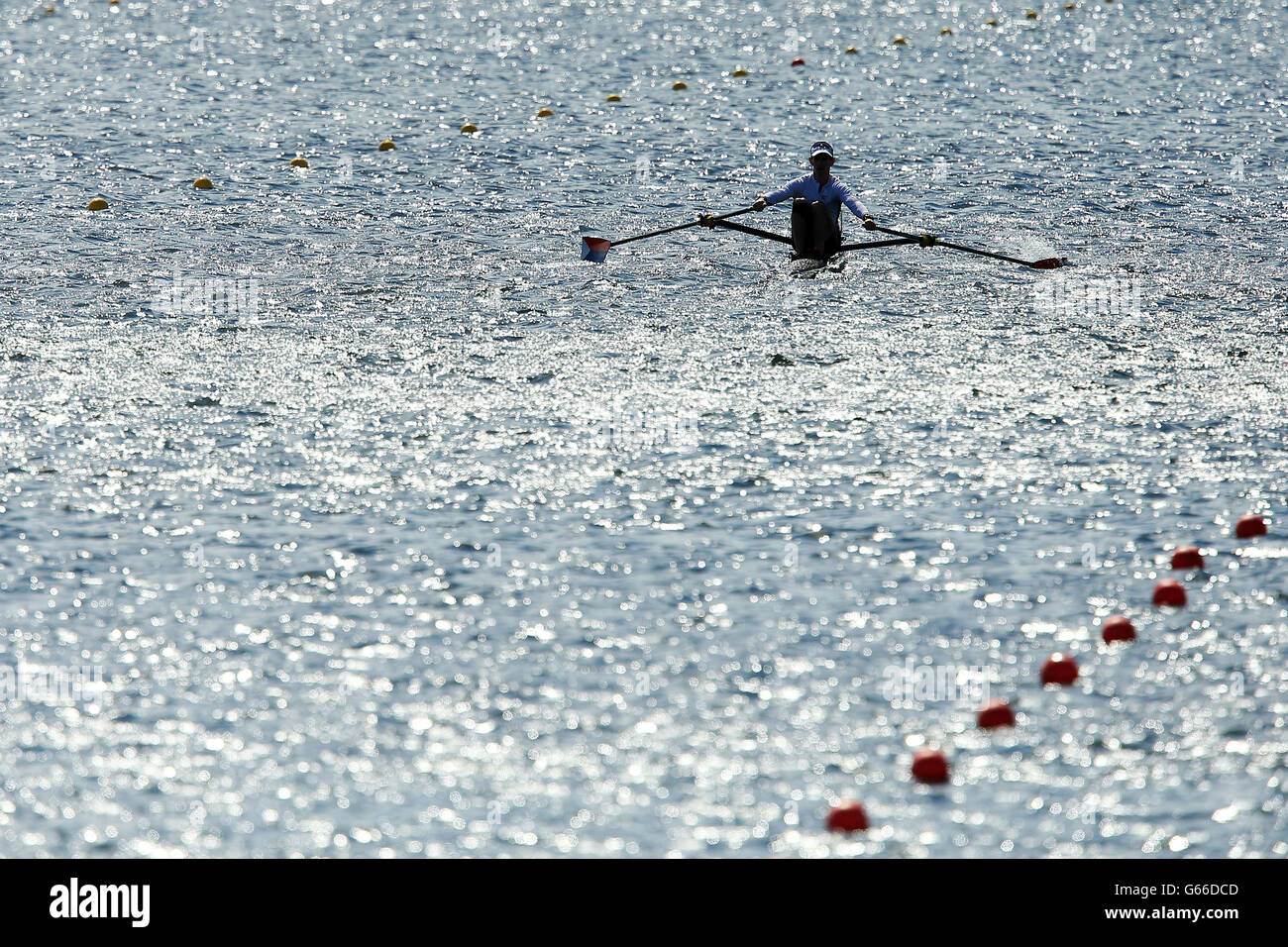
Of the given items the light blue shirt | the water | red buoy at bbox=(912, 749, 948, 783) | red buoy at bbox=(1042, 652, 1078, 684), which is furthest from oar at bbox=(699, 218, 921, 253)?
red buoy at bbox=(912, 749, 948, 783)

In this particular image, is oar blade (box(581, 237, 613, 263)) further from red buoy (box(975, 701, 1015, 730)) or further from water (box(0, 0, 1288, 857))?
red buoy (box(975, 701, 1015, 730))

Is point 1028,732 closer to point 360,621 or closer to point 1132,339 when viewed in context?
point 360,621

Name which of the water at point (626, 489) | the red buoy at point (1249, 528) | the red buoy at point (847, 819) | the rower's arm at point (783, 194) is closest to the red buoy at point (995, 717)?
the water at point (626, 489)

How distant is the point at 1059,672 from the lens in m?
7.26

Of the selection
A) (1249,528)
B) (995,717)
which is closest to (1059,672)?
(995,717)

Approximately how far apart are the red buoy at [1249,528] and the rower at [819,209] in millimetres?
6579

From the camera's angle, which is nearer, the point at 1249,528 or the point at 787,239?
the point at 1249,528

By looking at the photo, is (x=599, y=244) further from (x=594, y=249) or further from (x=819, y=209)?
(x=819, y=209)

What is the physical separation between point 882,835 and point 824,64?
20.4 meters

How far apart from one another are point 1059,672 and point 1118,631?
607 millimetres

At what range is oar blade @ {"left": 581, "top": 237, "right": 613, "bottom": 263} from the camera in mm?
Result: 14914

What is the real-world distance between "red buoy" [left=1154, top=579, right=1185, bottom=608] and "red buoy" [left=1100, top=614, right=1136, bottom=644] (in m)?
0.39

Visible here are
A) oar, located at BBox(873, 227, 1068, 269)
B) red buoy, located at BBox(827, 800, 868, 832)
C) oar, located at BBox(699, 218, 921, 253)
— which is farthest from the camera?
oar, located at BBox(699, 218, 921, 253)

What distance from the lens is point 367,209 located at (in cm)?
1692
